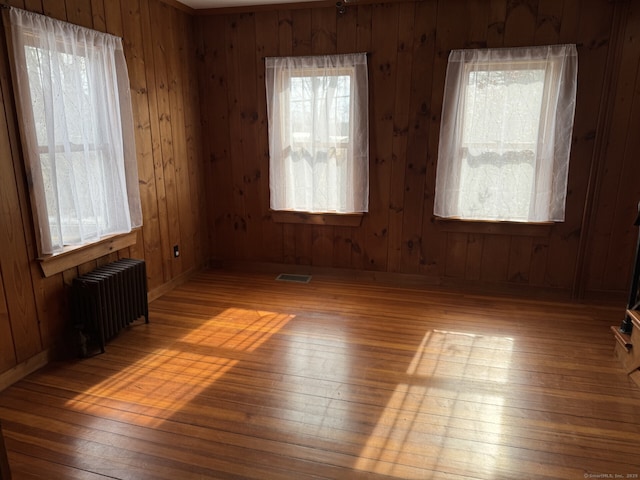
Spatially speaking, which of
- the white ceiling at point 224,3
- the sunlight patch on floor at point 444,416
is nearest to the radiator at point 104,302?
the sunlight patch on floor at point 444,416

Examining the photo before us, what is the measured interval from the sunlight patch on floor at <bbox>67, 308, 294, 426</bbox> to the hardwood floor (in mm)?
11

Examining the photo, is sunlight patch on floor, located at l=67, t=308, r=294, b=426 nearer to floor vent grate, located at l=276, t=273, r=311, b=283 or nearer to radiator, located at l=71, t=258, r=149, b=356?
radiator, located at l=71, t=258, r=149, b=356

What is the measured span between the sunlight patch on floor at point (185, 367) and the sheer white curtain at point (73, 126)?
35.8 inches

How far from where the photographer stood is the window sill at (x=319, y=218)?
425 cm

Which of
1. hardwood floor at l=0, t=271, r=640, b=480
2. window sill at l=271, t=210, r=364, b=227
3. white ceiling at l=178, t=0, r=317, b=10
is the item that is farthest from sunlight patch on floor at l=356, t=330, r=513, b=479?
white ceiling at l=178, t=0, r=317, b=10

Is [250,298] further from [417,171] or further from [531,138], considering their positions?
[531,138]

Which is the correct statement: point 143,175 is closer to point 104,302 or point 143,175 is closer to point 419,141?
point 104,302

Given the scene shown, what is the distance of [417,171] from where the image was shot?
403 centimetres

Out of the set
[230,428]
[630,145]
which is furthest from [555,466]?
[630,145]

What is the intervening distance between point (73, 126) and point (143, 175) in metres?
0.88

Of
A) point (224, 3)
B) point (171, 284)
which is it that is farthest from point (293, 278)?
point (224, 3)

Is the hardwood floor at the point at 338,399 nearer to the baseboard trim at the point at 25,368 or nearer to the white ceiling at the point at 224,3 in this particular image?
the baseboard trim at the point at 25,368

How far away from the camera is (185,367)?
9.14 feet

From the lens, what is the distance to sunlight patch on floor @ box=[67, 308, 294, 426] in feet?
8.02
